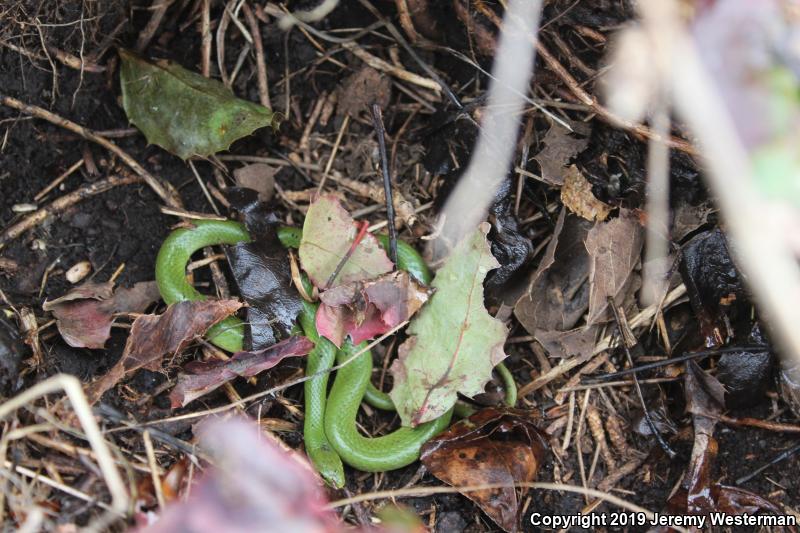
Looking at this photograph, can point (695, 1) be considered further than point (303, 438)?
No

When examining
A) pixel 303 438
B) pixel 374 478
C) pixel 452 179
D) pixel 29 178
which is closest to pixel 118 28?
pixel 29 178

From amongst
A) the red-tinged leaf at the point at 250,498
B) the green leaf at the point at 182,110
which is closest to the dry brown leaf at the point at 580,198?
the green leaf at the point at 182,110

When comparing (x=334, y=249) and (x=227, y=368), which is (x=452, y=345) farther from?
(x=227, y=368)

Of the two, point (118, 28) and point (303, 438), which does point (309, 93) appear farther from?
point (303, 438)

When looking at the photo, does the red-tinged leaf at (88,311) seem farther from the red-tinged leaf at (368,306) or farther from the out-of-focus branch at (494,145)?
the out-of-focus branch at (494,145)

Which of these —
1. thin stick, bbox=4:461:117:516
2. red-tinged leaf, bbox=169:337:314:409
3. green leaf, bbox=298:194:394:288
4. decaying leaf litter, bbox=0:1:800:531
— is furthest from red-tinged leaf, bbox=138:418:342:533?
green leaf, bbox=298:194:394:288

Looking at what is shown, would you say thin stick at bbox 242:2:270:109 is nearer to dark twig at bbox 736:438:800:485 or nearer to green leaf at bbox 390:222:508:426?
green leaf at bbox 390:222:508:426
